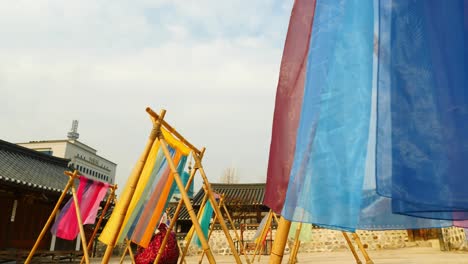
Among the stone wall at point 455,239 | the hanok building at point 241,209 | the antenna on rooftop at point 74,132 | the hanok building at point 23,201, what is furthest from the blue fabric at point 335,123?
the antenna on rooftop at point 74,132

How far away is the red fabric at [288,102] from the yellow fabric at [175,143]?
3.29 m

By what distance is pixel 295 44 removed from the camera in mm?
2820

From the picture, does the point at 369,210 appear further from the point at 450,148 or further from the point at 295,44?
the point at 295,44

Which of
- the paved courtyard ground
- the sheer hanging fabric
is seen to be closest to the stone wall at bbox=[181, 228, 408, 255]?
the paved courtyard ground

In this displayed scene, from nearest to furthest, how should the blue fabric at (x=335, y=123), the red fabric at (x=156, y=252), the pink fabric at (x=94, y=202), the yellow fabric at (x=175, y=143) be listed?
the blue fabric at (x=335, y=123) < the yellow fabric at (x=175, y=143) < the red fabric at (x=156, y=252) < the pink fabric at (x=94, y=202)

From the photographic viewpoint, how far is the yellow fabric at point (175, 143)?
572 centimetres

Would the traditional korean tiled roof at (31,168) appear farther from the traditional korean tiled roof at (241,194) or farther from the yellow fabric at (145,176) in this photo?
the traditional korean tiled roof at (241,194)

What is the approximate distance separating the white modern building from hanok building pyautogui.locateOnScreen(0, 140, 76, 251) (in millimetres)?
29539

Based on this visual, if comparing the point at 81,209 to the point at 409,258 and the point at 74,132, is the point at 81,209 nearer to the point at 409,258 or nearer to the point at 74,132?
the point at 409,258

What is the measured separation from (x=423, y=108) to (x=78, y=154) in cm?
5356

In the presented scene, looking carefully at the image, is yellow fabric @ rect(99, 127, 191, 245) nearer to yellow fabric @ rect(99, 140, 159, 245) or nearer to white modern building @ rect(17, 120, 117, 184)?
yellow fabric @ rect(99, 140, 159, 245)

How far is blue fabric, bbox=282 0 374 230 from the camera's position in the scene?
6.89ft

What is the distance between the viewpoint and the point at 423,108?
1889mm

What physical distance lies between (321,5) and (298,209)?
1.56m
